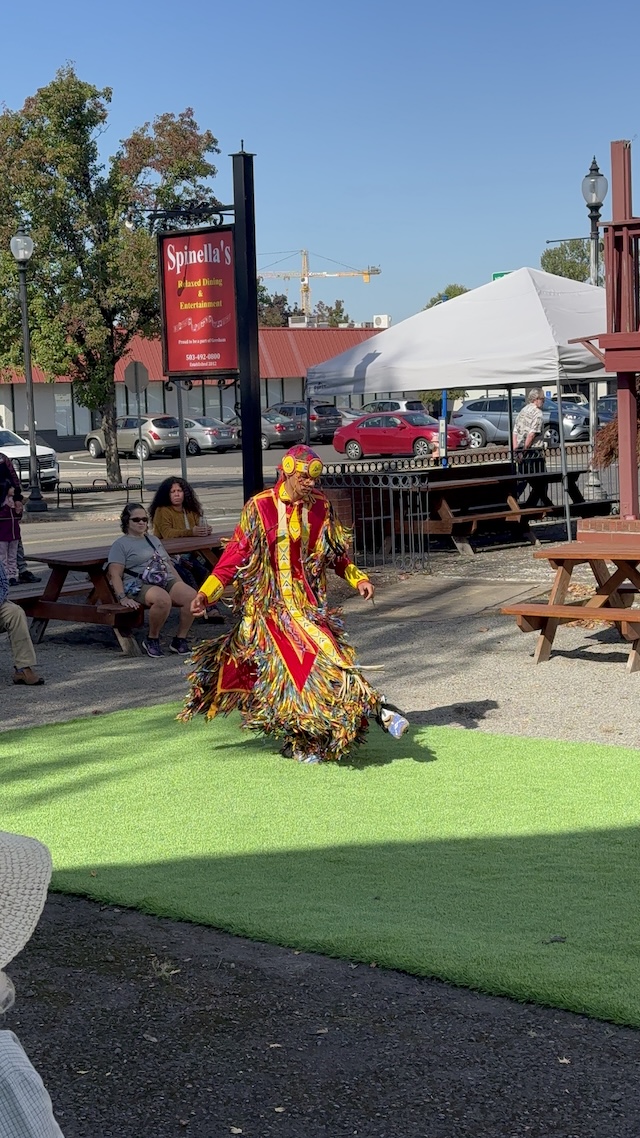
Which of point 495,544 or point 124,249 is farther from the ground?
point 124,249

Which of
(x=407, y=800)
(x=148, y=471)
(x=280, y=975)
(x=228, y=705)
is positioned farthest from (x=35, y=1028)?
(x=148, y=471)

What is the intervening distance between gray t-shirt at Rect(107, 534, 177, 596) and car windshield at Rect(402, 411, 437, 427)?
34.8 metres

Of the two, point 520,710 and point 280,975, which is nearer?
point 280,975

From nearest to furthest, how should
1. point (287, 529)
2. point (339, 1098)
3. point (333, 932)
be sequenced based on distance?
1. point (339, 1098)
2. point (333, 932)
3. point (287, 529)

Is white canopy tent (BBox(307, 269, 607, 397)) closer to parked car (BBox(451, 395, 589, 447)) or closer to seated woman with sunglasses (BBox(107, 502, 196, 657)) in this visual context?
seated woman with sunglasses (BBox(107, 502, 196, 657))

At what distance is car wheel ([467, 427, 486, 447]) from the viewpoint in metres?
46.3

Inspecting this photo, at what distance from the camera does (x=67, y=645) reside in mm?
11570

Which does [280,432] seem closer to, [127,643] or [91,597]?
[91,597]

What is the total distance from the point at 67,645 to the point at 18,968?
6.91 m

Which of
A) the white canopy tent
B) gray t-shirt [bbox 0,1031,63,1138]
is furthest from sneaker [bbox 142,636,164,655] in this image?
gray t-shirt [bbox 0,1031,63,1138]

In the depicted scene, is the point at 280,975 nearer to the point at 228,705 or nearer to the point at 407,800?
the point at 407,800

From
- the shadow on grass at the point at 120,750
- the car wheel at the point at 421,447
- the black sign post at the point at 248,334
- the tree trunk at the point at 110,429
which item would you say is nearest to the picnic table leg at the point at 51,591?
the black sign post at the point at 248,334

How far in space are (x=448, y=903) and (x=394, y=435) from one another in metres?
41.0

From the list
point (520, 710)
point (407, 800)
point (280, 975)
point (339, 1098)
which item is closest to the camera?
point (339, 1098)
